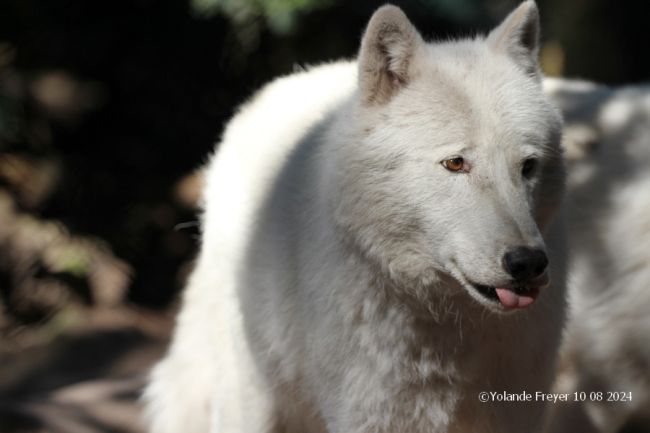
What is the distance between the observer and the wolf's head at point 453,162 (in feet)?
7.93

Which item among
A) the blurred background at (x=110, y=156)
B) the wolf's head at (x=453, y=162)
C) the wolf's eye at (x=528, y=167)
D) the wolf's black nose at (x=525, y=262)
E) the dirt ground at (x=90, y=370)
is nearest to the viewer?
the wolf's black nose at (x=525, y=262)

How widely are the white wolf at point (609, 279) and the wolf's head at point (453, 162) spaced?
1352 millimetres

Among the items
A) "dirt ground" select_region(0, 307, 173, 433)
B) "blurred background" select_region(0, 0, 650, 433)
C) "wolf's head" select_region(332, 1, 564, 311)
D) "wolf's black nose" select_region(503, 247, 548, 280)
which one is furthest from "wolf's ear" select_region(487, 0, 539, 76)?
"dirt ground" select_region(0, 307, 173, 433)

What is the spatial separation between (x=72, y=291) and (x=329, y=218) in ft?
13.3

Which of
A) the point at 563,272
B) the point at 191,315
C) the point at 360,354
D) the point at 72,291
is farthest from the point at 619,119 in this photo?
the point at 72,291

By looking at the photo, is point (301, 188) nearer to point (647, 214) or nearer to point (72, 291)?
point (647, 214)

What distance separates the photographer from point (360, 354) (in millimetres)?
2799

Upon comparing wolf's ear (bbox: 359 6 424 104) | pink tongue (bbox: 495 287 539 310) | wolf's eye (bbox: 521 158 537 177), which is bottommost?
pink tongue (bbox: 495 287 539 310)

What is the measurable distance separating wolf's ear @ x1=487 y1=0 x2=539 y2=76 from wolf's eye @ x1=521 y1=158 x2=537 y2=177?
1.51 feet

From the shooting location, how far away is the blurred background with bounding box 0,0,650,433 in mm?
5770

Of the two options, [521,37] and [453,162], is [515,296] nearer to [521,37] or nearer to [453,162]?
[453,162]

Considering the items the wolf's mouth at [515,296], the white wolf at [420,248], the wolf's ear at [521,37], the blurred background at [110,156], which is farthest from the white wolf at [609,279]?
the blurred background at [110,156]

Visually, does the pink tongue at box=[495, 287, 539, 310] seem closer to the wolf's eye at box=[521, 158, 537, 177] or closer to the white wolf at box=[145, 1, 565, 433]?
the white wolf at box=[145, 1, 565, 433]

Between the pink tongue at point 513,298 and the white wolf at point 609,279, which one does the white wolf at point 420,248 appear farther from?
the white wolf at point 609,279
